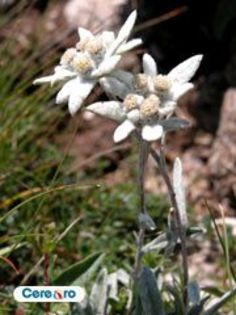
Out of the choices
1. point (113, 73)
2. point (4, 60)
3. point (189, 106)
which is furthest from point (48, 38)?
point (113, 73)

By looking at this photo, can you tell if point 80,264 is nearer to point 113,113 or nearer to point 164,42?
point 113,113

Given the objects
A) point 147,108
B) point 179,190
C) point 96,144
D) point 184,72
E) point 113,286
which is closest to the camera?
point 147,108

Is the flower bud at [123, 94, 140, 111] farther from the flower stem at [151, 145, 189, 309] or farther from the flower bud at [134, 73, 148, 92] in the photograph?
the flower stem at [151, 145, 189, 309]

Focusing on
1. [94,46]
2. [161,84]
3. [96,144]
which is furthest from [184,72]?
[96,144]

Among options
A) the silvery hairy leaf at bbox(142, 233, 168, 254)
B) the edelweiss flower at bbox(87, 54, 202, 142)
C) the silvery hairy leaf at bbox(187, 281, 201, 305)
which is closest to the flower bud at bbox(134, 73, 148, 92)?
the edelweiss flower at bbox(87, 54, 202, 142)

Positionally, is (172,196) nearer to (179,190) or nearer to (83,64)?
(179,190)
